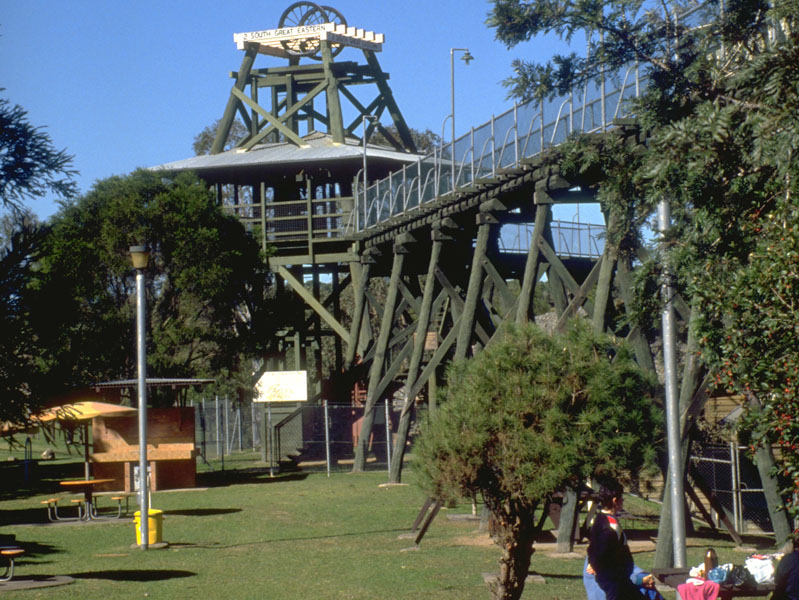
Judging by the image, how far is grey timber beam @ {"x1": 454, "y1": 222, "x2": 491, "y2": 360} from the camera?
24.3m

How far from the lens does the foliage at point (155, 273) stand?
113ft

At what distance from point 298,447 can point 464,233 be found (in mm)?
13083

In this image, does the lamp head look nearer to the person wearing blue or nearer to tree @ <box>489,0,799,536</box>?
tree @ <box>489,0,799,536</box>

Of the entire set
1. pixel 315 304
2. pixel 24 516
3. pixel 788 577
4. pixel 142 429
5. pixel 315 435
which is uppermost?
pixel 315 304

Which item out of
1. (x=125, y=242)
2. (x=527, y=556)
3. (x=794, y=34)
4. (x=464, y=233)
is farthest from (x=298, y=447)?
(x=794, y=34)

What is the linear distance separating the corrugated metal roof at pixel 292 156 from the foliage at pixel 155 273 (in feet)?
11.2

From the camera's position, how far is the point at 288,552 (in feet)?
56.7

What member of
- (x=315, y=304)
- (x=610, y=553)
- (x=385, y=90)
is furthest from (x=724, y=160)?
(x=385, y=90)

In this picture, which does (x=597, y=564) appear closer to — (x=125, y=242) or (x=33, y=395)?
(x=33, y=395)

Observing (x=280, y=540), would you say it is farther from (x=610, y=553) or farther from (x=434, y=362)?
(x=434, y=362)

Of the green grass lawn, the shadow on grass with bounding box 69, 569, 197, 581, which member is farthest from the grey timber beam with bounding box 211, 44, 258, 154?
the shadow on grass with bounding box 69, 569, 197, 581

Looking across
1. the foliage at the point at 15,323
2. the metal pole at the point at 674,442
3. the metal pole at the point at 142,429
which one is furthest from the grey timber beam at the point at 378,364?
the metal pole at the point at 674,442

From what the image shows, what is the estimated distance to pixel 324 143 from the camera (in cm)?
4216

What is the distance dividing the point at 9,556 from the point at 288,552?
4583mm
